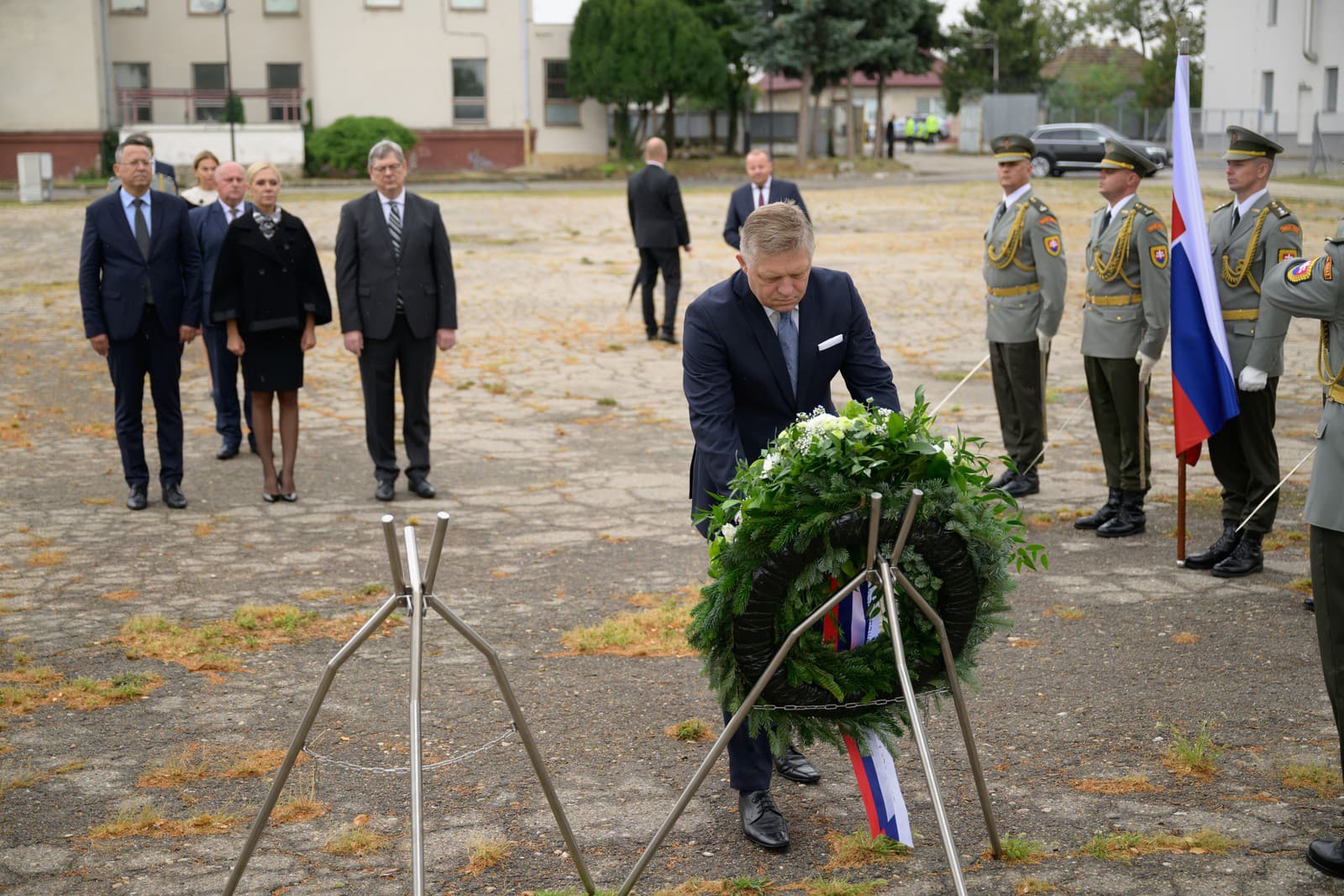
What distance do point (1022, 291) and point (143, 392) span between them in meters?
5.42

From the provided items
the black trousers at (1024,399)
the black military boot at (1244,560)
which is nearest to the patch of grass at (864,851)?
the black military boot at (1244,560)

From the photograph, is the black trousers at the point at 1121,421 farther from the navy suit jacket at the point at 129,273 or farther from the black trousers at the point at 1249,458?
the navy suit jacket at the point at 129,273

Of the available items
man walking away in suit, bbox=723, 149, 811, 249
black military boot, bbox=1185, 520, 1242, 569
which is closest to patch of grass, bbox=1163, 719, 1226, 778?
black military boot, bbox=1185, 520, 1242, 569

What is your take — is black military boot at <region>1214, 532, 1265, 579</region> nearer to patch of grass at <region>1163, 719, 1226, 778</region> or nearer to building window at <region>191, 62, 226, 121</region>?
patch of grass at <region>1163, 719, 1226, 778</region>

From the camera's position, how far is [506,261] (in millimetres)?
20922

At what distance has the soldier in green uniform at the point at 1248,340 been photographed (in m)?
6.48

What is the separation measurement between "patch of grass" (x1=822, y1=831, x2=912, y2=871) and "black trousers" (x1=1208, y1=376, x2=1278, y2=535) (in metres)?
3.46

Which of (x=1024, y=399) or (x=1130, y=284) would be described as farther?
(x=1024, y=399)

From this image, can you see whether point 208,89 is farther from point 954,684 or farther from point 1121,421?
point 954,684

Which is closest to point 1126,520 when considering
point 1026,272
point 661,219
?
point 1026,272

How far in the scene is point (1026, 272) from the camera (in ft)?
27.5

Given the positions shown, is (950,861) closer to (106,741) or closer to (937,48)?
(106,741)

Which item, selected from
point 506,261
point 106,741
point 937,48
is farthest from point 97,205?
point 937,48

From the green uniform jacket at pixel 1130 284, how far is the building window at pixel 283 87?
40492mm
